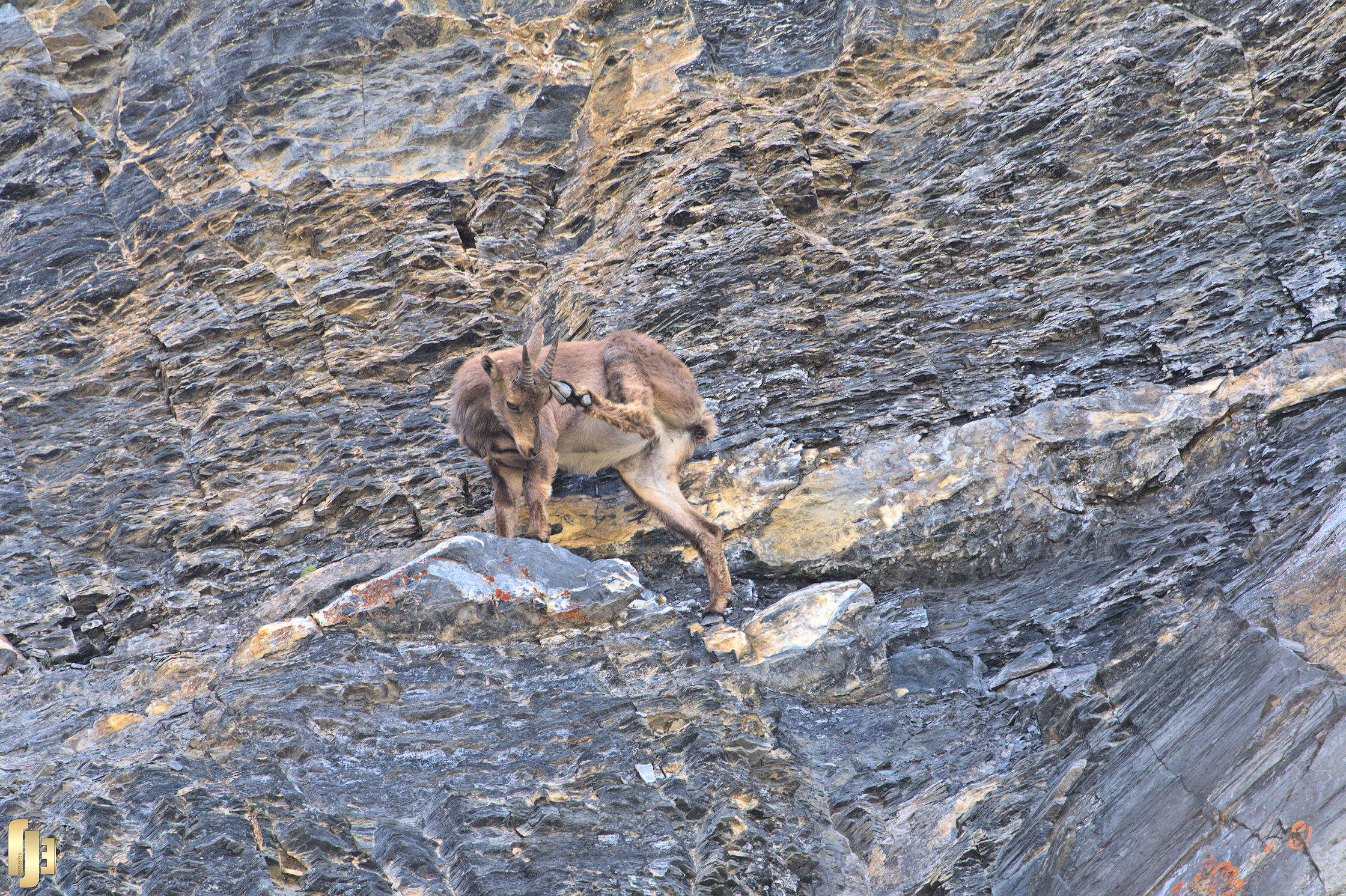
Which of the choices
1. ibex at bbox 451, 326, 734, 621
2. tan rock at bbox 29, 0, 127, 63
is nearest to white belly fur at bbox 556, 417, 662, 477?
ibex at bbox 451, 326, 734, 621

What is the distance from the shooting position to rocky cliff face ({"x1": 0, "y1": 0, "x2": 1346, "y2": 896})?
5.24m

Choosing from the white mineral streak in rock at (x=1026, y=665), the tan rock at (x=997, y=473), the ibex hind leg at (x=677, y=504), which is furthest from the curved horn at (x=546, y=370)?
the white mineral streak in rock at (x=1026, y=665)

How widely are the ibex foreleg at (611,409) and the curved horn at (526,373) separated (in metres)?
0.20

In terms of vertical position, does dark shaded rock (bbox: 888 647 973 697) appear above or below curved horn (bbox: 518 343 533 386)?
below

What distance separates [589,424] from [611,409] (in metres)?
0.27

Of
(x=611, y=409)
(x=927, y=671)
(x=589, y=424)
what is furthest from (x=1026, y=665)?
(x=589, y=424)

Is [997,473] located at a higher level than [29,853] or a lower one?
higher

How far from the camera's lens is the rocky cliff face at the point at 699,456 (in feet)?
17.2

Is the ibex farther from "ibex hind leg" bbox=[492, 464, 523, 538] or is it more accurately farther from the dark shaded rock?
the dark shaded rock

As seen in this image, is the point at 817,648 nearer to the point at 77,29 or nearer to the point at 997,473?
the point at 997,473

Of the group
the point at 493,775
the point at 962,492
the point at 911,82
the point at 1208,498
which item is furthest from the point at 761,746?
the point at 911,82

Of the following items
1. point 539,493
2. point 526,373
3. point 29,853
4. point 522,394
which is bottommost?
point 29,853

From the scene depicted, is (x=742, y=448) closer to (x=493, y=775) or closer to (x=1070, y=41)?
(x=493, y=775)

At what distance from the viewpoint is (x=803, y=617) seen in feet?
22.5
